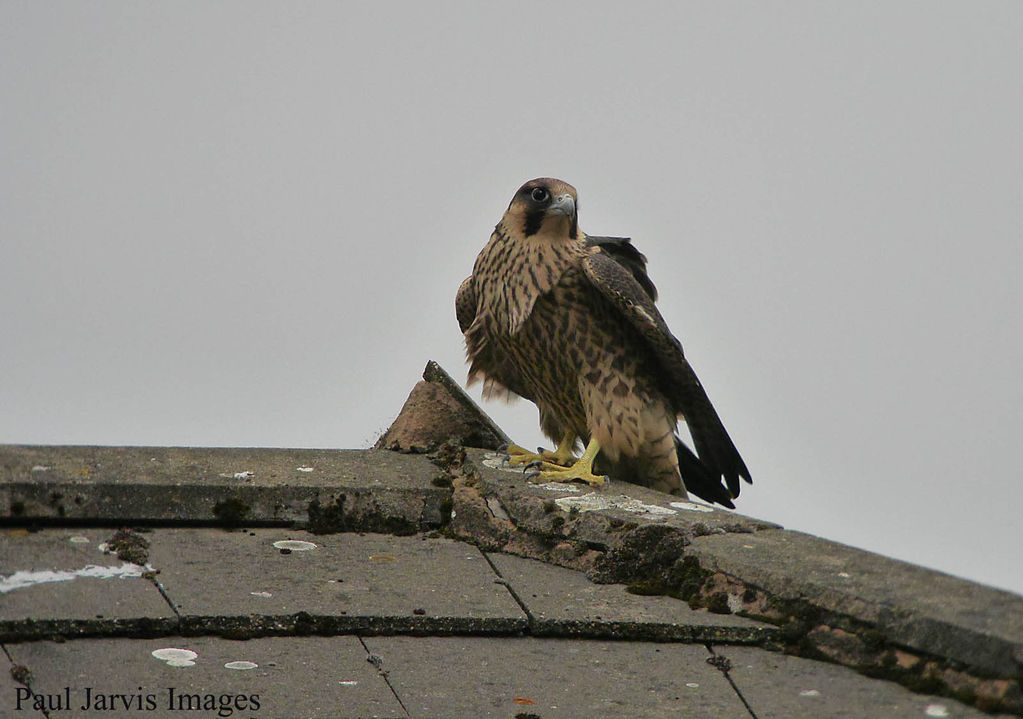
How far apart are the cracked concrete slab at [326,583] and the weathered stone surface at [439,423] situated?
26.4 inches

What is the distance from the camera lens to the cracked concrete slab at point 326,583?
229cm

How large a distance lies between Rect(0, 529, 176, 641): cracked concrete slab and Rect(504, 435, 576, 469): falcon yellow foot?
3.87ft

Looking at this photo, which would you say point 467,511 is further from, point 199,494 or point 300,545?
point 199,494

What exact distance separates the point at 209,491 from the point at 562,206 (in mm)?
1369

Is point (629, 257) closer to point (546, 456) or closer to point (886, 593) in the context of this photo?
point (546, 456)

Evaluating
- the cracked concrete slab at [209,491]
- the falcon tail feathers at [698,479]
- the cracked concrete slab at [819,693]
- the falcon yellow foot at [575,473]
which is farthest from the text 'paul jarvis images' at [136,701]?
the falcon tail feathers at [698,479]

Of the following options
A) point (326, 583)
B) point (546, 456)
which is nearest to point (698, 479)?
point (546, 456)

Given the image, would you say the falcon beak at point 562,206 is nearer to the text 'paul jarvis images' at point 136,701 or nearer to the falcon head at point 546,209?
the falcon head at point 546,209

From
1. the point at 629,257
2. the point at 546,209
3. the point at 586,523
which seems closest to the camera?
the point at 586,523

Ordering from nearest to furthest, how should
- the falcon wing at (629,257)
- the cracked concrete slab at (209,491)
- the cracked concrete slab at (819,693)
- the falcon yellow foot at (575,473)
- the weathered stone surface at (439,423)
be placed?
the cracked concrete slab at (819,693) < the cracked concrete slab at (209,491) < the falcon yellow foot at (575,473) < the weathered stone surface at (439,423) < the falcon wing at (629,257)

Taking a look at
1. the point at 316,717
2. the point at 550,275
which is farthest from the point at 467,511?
the point at 316,717

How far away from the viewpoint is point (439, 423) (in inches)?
143

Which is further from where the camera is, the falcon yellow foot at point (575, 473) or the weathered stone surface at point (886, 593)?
the falcon yellow foot at point (575, 473)

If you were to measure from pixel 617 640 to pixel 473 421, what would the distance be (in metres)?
1.37
